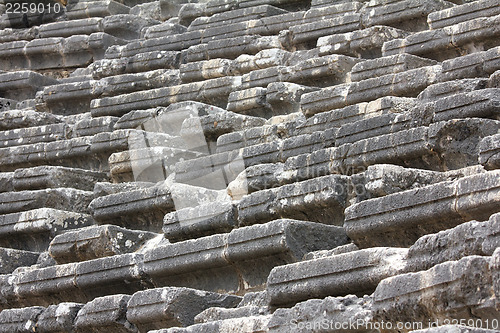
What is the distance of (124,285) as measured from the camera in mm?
7086

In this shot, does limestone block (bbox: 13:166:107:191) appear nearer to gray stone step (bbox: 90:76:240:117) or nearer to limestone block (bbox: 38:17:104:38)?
gray stone step (bbox: 90:76:240:117)

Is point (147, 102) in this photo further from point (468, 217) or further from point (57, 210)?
point (468, 217)

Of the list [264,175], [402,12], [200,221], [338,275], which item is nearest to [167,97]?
[402,12]

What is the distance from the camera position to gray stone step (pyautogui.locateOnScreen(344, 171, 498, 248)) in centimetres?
523

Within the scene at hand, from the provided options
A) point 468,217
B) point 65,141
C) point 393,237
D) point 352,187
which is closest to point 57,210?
point 65,141

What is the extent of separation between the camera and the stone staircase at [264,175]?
515 cm

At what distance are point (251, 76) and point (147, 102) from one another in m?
1.08

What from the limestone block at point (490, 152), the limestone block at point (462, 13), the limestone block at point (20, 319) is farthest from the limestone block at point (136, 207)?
the limestone block at point (490, 152)

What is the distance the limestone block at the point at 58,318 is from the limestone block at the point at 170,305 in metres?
0.66

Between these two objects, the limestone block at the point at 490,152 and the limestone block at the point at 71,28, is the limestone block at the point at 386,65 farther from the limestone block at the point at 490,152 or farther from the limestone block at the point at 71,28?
the limestone block at the point at 71,28

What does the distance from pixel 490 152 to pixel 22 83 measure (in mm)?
6849

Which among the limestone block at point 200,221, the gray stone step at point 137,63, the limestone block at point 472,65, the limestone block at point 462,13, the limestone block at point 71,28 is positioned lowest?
the limestone block at point 200,221

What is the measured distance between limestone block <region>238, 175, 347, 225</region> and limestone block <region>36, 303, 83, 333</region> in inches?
48.7

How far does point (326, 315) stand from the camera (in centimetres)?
485
